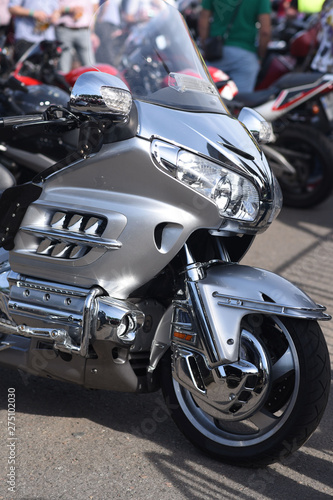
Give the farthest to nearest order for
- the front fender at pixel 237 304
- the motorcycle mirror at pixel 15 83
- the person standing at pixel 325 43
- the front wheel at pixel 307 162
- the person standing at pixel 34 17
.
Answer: the person standing at pixel 34 17 < the person standing at pixel 325 43 < the front wheel at pixel 307 162 < the motorcycle mirror at pixel 15 83 < the front fender at pixel 237 304

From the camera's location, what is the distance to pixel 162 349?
2795mm

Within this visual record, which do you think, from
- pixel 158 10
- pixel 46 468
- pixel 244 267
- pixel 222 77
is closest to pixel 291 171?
pixel 222 77

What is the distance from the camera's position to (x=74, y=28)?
795 cm

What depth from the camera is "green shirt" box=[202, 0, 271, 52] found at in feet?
23.2

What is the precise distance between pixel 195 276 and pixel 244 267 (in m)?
0.21

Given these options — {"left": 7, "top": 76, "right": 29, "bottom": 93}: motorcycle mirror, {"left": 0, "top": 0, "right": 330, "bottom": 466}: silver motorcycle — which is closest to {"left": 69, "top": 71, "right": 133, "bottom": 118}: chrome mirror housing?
{"left": 0, "top": 0, "right": 330, "bottom": 466}: silver motorcycle

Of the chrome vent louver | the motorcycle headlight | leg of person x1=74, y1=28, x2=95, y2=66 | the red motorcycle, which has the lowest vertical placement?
leg of person x1=74, y1=28, x2=95, y2=66

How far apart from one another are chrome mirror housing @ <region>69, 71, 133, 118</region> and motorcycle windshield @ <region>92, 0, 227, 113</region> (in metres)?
0.26

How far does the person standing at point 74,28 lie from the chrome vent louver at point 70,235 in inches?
204

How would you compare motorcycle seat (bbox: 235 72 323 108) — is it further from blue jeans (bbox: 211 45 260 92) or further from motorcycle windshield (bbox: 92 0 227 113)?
motorcycle windshield (bbox: 92 0 227 113)

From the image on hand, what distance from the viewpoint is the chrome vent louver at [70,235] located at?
2664 millimetres

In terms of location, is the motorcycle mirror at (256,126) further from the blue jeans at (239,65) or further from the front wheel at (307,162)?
the blue jeans at (239,65)

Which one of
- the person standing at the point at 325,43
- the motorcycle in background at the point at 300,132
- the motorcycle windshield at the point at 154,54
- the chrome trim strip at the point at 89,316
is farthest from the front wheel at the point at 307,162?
the chrome trim strip at the point at 89,316

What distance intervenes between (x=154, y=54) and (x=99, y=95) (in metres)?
0.87
